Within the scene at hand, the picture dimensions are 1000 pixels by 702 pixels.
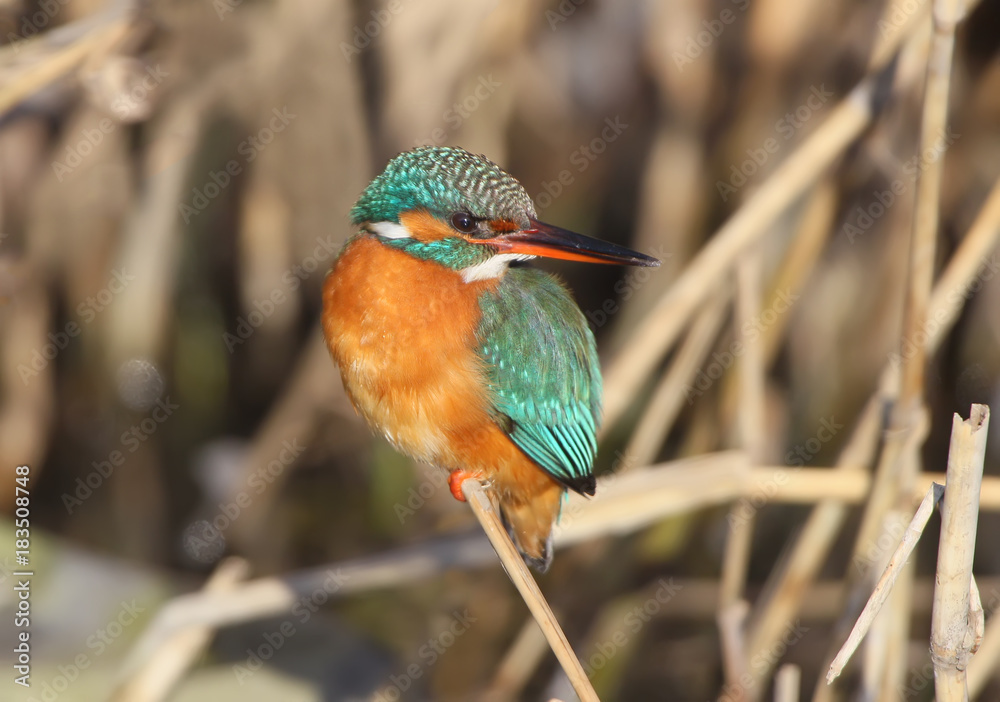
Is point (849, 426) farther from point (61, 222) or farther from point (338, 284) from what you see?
point (61, 222)

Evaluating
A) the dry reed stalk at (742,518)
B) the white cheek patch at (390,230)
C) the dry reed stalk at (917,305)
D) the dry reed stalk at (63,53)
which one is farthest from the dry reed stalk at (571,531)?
the dry reed stalk at (63,53)

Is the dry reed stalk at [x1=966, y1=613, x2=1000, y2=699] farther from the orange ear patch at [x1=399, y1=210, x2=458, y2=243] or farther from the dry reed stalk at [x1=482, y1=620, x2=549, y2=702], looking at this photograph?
the orange ear patch at [x1=399, y1=210, x2=458, y2=243]

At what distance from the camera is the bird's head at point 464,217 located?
2041 mm

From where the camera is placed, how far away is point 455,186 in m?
2.05

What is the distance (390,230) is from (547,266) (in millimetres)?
2227

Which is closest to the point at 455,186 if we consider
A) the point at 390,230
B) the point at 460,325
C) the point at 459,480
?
the point at 390,230

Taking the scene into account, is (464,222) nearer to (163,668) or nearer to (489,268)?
(489,268)

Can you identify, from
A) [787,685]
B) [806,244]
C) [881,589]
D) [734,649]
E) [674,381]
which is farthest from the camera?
[806,244]

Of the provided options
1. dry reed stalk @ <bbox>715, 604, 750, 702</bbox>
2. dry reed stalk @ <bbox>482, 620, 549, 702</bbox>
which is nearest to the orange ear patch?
dry reed stalk @ <bbox>715, 604, 750, 702</bbox>

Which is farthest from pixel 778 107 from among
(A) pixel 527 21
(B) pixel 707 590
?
(B) pixel 707 590

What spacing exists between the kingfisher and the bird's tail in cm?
8

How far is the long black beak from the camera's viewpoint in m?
1.99

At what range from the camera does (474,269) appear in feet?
7.13

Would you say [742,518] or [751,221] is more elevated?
[751,221]
